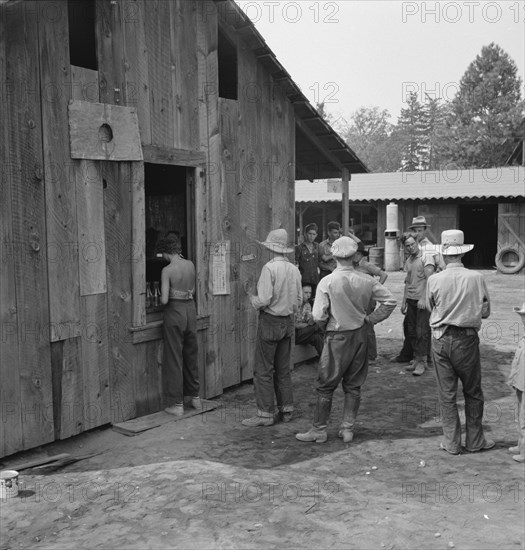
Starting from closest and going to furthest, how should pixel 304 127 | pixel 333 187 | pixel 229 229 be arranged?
pixel 229 229 < pixel 304 127 < pixel 333 187

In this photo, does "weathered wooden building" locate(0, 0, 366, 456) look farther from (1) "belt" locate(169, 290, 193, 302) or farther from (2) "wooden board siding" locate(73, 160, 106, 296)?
(1) "belt" locate(169, 290, 193, 302)

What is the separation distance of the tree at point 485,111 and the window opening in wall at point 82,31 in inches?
1756

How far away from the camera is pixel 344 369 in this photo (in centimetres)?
645

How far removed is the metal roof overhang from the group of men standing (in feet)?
9.24

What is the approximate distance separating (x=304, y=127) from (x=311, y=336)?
3.11 m

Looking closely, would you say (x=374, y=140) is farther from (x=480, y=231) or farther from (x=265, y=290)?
(x=265, y=290)

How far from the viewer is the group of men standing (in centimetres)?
615

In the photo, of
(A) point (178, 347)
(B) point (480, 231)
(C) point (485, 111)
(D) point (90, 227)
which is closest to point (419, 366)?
(A) point (178, 347)

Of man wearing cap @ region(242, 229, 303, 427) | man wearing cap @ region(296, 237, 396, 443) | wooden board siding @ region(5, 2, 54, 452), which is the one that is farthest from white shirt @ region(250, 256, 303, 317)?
wooden board siding @ region(5, 2, 54, 452)

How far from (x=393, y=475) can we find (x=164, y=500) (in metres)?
1.99

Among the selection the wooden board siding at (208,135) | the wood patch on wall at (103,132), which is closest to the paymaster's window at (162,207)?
the wooden board siding at (208,135)

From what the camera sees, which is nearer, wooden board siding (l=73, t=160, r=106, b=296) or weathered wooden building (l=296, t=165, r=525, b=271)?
wooden board siding (l=73, t=160, r=106, b=296)

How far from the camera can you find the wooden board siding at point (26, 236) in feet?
18.9

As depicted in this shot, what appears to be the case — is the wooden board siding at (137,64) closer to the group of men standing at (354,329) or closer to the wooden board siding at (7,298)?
the wooden board siding at (7,298)
